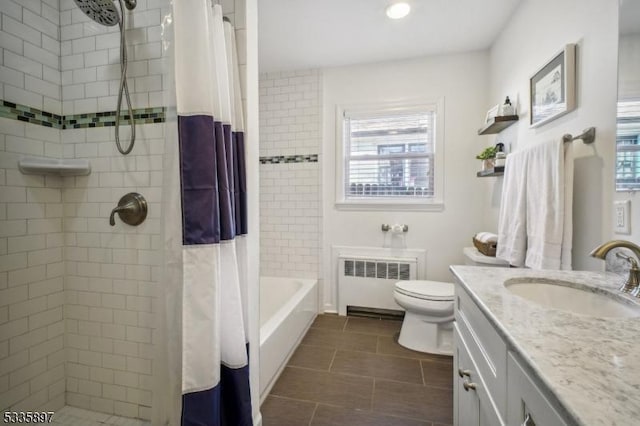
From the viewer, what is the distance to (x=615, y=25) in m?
1.11

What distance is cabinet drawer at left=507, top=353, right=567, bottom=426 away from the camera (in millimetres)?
492

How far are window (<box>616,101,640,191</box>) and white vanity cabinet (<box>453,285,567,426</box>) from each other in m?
0.74

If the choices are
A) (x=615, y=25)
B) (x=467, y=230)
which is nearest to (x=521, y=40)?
(x=615, y=25)

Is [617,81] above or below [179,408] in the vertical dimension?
above

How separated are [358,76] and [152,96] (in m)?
2.08

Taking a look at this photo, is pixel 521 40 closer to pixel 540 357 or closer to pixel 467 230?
pixel 467 230

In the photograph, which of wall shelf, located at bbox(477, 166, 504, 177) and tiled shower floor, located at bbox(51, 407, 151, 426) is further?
wall shelf, located at bbox(477, 166, 504, 177)

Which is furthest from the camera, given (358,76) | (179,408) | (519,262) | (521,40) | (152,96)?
(358,76)

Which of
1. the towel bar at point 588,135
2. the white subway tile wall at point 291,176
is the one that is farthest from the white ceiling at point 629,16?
the white subway tile wall at point 291,176

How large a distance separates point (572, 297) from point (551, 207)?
542mm

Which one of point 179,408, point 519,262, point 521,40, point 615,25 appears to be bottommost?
point 179,408

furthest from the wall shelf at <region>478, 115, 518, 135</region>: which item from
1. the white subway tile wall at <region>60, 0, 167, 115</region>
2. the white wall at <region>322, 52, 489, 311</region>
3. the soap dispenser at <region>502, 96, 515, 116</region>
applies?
the white subway tile wall at <region>60, 0, 167, 115</region>

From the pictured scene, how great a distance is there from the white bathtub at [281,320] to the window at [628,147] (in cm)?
181

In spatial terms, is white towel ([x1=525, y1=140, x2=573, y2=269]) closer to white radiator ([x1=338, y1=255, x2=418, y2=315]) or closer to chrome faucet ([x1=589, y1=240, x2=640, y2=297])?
chrome faucet ([x1=589, y1=240, x2=640, y2=297])
